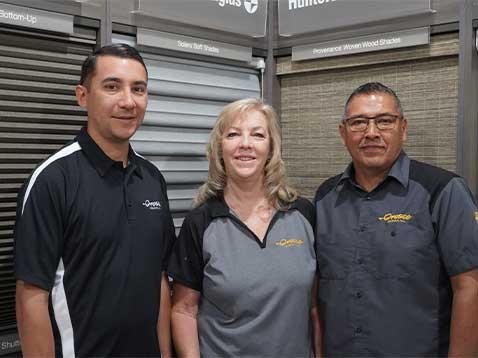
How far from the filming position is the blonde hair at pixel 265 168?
2.26 metres

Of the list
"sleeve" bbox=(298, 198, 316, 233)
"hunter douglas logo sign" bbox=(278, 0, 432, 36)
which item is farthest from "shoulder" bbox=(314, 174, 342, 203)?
"hunter douglas logo sign" bbox=(278, 0, 432, 36)

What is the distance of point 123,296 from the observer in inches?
76.4

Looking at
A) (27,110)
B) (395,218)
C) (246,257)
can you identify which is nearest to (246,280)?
(246,257)

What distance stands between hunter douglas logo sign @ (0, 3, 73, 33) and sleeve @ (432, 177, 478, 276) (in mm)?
1514

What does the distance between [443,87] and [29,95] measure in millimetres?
1663

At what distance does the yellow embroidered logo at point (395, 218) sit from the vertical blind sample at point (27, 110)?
122 centimetres

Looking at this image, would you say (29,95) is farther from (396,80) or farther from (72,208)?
(396,80)

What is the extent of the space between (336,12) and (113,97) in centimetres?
122

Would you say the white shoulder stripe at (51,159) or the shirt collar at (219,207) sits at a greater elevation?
the white shoulder stripe at (51,159)

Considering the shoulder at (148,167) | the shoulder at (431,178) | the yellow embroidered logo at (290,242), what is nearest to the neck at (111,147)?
the shoulder at (148,167)

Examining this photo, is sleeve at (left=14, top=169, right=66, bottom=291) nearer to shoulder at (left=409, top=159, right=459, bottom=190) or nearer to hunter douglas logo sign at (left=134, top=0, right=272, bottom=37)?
hunter douglas logo sign at (left=134, top=0, right=272, bottom=37)

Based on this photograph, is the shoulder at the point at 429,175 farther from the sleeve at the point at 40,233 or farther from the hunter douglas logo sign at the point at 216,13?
the sleeve at the point at 40,233

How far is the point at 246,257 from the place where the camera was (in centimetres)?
209

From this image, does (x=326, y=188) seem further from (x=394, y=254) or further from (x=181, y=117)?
(x=181, y=117)
